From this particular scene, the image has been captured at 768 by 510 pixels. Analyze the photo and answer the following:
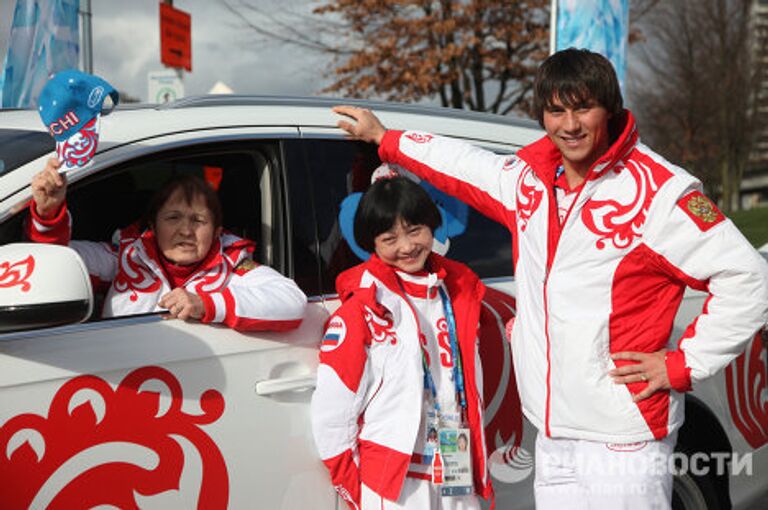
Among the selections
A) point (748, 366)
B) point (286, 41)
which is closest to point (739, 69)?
point (286, 41)

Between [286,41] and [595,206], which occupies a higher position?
[286,41]

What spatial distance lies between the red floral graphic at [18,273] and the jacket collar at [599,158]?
1.33m

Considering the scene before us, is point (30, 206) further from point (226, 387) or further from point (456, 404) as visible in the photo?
point (456, 404)

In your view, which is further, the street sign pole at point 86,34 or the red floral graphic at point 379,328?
the street sign pole at point 86,34

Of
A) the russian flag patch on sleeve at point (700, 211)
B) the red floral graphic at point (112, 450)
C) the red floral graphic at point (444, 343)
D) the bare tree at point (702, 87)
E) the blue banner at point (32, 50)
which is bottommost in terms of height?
the red floral graphic at point (112, 450)

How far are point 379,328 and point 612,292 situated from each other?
0.65 metres

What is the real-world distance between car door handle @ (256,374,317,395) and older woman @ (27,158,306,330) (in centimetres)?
15

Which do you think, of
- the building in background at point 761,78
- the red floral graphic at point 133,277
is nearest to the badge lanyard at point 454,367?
the red floral graphic at point 133,277

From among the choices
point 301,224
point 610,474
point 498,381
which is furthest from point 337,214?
point 610,474

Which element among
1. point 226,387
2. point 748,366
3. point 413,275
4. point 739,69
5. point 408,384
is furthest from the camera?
point 739,69

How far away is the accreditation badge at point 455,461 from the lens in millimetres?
2391

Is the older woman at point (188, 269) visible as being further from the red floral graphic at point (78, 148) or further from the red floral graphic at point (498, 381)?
the red floral graphic at point (498, 381)

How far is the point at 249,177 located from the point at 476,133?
2.95 feet

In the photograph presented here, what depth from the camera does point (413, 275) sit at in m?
2.51
